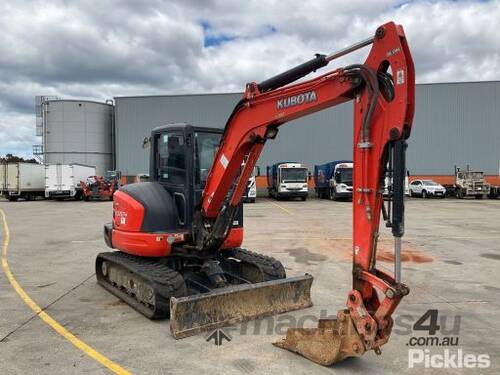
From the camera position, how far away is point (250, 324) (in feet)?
20.9

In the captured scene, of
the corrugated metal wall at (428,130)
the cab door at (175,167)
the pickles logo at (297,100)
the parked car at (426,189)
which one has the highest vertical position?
the corrugated metal wall at (428,130)

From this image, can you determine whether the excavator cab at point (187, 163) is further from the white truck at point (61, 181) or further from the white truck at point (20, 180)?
the white truck at point (20, 180)

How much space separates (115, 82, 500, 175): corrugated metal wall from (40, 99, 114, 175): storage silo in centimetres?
631

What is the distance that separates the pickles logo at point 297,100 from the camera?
5291mm

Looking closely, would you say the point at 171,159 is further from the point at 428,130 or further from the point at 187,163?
the point at 428,130

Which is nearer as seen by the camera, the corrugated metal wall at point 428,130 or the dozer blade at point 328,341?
the dozer blade at point 328,341

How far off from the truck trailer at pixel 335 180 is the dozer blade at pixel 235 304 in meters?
26.2

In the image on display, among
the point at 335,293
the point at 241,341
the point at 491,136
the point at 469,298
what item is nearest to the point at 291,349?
the point at 241,341

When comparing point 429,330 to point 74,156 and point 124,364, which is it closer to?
point 124,364

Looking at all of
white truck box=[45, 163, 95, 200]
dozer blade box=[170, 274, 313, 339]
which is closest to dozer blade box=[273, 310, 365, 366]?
dozer blade box=[170, 274, 313, 339]

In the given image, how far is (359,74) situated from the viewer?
468 centimetres

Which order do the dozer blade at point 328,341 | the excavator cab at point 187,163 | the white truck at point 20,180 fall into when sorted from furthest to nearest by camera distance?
the white truck at point 20,180 → the excavator cab at point 187,163 → the dozer blade at point 328,341

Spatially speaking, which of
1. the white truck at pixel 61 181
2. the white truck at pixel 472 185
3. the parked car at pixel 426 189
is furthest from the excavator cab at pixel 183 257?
the white truck at pixel 472 185

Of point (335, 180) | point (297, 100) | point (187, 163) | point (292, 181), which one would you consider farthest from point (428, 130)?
point (297, 100)
